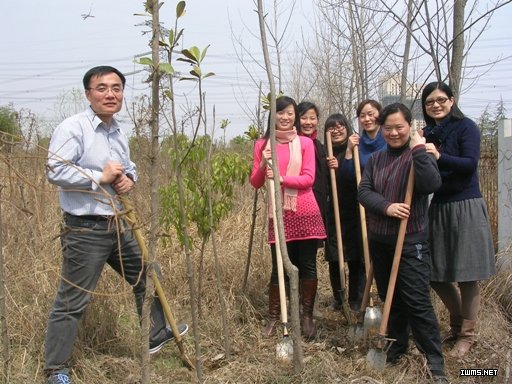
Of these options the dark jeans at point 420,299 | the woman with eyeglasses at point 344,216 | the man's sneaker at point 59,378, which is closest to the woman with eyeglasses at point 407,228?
the dark jeans at point 420,299

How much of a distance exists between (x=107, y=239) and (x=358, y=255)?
203 centimetres

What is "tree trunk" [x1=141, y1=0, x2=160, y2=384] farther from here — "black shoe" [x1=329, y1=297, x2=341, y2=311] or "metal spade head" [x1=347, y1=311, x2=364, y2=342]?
"black shoe" [x1=329, y1=297, x2=341, y2=311]

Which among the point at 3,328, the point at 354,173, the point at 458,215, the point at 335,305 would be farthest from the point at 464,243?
the point at 3,328

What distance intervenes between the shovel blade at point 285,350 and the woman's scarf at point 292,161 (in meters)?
0.86

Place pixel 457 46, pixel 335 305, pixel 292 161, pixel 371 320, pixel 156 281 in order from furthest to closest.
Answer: pixel 335 305, pixel 457 46, pixel 292 161, pixel 371 320, pixel 156 281

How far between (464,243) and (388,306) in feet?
2.22

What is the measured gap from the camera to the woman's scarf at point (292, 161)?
3.49 m

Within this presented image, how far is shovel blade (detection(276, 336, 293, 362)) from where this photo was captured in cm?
302

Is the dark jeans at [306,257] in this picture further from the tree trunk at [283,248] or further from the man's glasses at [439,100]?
the man's glasses at [439,100]

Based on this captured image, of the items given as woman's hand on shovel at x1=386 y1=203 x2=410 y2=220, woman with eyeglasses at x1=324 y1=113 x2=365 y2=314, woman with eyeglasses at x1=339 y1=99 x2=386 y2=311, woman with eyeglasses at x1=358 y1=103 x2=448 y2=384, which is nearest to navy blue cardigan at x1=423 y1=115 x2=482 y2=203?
woman with eyeglasses at x1=358 y1=103 x2=448 y2=384

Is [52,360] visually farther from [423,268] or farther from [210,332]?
[423,268]

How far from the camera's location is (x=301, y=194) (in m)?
3.54

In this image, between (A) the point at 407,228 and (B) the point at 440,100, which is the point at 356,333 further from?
(B) the point at 440,100

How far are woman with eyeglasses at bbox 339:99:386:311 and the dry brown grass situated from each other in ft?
1.06
